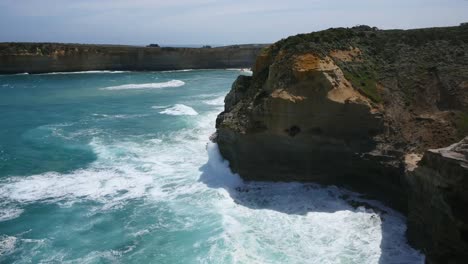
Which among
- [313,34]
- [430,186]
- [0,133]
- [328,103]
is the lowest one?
[0,133]

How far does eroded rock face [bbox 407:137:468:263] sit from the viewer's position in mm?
9430

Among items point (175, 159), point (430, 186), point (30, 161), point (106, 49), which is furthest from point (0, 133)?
point (106, 49)

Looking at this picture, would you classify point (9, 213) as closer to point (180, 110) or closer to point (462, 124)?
point (462, 124)

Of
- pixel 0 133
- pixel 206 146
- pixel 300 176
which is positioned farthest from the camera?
pixel 0 133

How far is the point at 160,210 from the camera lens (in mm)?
14266

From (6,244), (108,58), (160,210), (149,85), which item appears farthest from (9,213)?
(108,58)

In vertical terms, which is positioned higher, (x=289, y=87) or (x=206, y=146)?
(x=289, y=87)

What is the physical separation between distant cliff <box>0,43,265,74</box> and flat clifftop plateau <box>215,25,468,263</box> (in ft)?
179

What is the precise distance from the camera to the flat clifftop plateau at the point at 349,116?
46.8ft

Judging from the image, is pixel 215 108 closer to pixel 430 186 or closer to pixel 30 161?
pixel 30 161

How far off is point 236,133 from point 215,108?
55.8 feet

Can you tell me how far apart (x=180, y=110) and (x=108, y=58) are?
135 ft

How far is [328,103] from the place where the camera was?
14641 millimetres

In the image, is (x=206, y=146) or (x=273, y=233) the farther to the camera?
(x=206, y=146)
